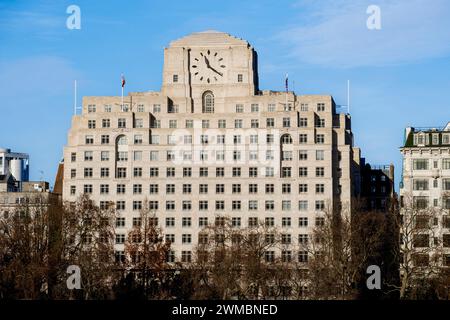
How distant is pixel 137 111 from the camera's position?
199 meters

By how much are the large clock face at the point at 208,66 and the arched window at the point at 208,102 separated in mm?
2078

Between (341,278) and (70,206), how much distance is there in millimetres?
38129

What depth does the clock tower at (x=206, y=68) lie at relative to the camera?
19725 centimetres

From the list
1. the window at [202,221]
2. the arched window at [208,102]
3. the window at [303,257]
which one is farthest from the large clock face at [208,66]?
the window at [303,257]

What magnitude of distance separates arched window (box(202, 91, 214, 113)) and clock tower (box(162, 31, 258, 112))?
0.37 metres

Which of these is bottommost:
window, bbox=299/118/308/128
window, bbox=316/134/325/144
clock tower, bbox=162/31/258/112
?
window, bbox=316/134/325/144

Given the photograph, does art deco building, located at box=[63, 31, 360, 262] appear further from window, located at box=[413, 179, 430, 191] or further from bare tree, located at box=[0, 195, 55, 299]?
bare tree, located at box=[0, 195, 55, 299]

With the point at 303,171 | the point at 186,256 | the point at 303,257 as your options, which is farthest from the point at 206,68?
the point at 303,257

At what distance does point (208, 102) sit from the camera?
653 ft

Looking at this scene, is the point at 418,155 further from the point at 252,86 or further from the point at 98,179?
the point at 98,179

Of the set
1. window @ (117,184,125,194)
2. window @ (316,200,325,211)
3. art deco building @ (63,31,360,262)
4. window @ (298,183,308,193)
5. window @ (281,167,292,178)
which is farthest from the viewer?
window @ (117,184,125,194)

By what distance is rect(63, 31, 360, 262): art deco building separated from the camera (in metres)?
189

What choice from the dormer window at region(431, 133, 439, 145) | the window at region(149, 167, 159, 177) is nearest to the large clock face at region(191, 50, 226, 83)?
the window at region(149, 167, 159, 177)

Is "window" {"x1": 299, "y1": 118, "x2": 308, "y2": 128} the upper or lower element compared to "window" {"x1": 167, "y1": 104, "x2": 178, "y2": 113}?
lower
